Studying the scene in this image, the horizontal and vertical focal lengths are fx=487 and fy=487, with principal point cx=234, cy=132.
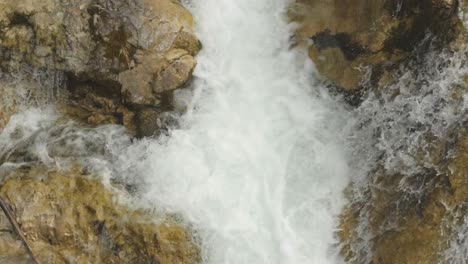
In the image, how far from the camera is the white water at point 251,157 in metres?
6.09

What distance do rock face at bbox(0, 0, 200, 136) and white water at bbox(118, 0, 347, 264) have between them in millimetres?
495

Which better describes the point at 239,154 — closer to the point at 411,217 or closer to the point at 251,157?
the point at 251,157

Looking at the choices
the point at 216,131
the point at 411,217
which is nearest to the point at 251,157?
the point at 216,131

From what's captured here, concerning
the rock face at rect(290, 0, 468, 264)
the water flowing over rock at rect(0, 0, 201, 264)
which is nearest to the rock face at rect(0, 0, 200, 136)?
the water flowing over rock at rect(0, 0, 201, 264)

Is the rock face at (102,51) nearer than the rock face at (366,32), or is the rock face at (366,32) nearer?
the rock face at (366,32)

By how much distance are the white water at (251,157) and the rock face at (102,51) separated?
495 millimetres

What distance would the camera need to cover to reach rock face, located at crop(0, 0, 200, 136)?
21.7 feet

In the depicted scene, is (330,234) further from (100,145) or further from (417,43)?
(100,145)

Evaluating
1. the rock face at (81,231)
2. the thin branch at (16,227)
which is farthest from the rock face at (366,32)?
the thin branch at (16,227)

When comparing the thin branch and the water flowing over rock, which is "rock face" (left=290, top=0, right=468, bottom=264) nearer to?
the water flowing over rock

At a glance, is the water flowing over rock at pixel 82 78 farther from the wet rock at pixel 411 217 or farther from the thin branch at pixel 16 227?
the wet rock at pixel 411 217

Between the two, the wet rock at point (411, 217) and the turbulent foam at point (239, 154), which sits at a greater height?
the turbulent foam at point (239, 154)

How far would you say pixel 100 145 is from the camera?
6.47 meters

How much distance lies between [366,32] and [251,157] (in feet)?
7.29
